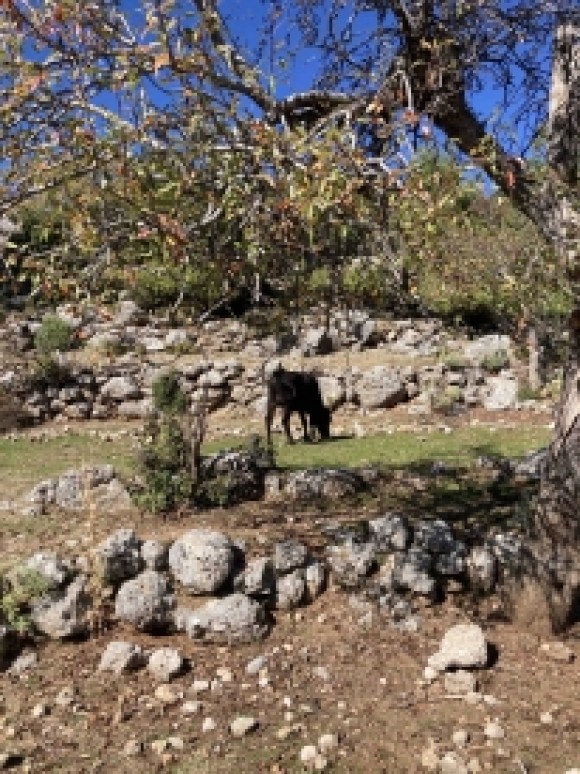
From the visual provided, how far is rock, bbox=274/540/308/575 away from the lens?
6.04 meters

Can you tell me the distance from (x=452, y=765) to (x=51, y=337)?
55.4 ft

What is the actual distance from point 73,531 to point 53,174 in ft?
12.4

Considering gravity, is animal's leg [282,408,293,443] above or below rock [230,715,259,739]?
above

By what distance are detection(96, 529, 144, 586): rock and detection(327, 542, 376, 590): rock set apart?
1.45 m

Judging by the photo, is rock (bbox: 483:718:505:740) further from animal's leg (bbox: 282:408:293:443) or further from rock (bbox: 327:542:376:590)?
animal's leg (bbox: 282:408:293:443)

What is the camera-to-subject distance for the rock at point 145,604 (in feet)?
18.5

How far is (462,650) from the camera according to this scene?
5188 mm

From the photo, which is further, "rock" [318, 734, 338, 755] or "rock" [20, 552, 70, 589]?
"rock" [20, 552, 70, 589]

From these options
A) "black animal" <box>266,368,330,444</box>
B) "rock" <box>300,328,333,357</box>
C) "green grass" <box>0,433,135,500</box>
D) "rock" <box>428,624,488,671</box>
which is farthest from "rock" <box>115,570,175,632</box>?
"rock" <box>300,328,333,357</box>

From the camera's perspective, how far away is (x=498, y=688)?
5.00m

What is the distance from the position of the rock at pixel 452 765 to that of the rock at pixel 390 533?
2078 millimetres

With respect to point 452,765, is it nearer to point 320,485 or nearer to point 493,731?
point 493,731

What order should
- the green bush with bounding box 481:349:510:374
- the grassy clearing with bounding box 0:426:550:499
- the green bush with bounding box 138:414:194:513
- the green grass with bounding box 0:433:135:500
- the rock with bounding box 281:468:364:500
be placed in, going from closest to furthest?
the green bush with bounding box 138:414:194:513 < the rock with bounding box 281:468:364:500 < the green grass with bounding box 0:433:135:500 < the grassy clearing with bounding box 0:426:550:499 < the green bush with bounding box 481:349:510:374

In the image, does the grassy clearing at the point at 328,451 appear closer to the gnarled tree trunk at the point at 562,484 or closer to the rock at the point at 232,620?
the gnarled tree trunk at the point at 562,484
